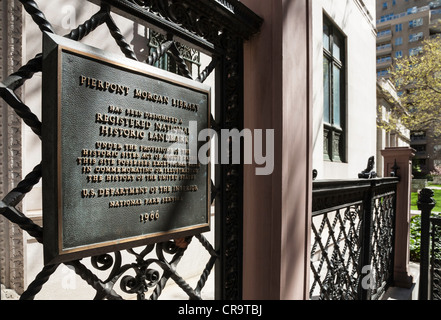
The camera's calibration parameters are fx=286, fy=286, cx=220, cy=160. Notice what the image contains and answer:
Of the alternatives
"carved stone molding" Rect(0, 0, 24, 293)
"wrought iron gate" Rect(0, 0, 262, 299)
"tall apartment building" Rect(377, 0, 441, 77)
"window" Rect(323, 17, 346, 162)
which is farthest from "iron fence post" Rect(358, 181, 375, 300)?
"tall apartment building" Rect(377, 0, 441, 77)

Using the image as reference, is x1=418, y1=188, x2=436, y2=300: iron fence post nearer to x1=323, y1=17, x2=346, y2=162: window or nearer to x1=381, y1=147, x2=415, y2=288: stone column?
x1=381, y1=147, x2=415, y2=288: stone column

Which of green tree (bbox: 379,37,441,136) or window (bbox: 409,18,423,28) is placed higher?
window (bbox: 409,18,423,28)

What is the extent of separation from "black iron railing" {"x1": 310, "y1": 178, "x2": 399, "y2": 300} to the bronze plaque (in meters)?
1.46

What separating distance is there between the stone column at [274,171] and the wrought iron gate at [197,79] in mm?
78

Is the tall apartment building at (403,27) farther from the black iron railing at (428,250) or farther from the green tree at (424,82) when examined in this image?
the black iron railing at (428,250)

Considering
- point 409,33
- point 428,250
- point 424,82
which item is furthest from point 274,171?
point 409,33

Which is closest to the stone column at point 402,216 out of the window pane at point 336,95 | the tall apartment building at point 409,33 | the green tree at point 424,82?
the window pane at point 336,95

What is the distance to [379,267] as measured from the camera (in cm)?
501

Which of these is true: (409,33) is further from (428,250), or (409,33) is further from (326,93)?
(428,250)

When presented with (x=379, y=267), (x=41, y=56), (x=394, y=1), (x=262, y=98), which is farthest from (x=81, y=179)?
(x=394, y=1)

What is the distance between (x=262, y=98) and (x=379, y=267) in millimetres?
4461

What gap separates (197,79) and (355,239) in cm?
324

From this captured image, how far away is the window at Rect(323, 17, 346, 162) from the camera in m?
9.43

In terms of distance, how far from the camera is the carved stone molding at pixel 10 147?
3.38 metres
